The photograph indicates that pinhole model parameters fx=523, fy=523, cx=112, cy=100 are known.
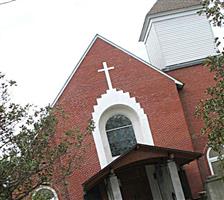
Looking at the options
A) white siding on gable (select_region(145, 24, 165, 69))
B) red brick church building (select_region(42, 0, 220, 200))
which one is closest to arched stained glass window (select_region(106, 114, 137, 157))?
red brick church building (select_region(42, 0, 220, 200))

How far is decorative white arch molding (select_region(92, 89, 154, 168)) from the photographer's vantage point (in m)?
22.7

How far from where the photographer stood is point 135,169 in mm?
22391

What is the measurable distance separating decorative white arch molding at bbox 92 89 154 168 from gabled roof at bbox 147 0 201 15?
5579 millimetres

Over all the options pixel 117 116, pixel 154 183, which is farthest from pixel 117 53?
pixel 154 183

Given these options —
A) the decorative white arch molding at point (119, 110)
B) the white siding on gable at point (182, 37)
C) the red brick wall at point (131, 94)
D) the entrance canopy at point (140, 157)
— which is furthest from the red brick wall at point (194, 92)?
the entrance canopy at point (140, 157)

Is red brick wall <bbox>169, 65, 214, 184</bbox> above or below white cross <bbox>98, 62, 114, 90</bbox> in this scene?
below

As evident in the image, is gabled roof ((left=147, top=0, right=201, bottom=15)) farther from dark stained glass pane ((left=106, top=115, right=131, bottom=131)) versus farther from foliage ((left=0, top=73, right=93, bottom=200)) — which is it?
foliage ((left=0, top=73, right=93, bottom=200))

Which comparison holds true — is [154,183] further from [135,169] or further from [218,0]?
[218,0]

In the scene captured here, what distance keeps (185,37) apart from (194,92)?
11.6ft

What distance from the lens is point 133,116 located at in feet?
76.8

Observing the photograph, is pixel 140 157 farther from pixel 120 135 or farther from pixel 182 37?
pixel 182 37

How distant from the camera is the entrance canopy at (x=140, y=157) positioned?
62.6ft

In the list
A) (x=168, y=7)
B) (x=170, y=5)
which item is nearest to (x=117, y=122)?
(x=168, y=7)

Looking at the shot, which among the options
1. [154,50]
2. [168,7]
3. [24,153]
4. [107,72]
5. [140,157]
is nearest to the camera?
[24,153]
